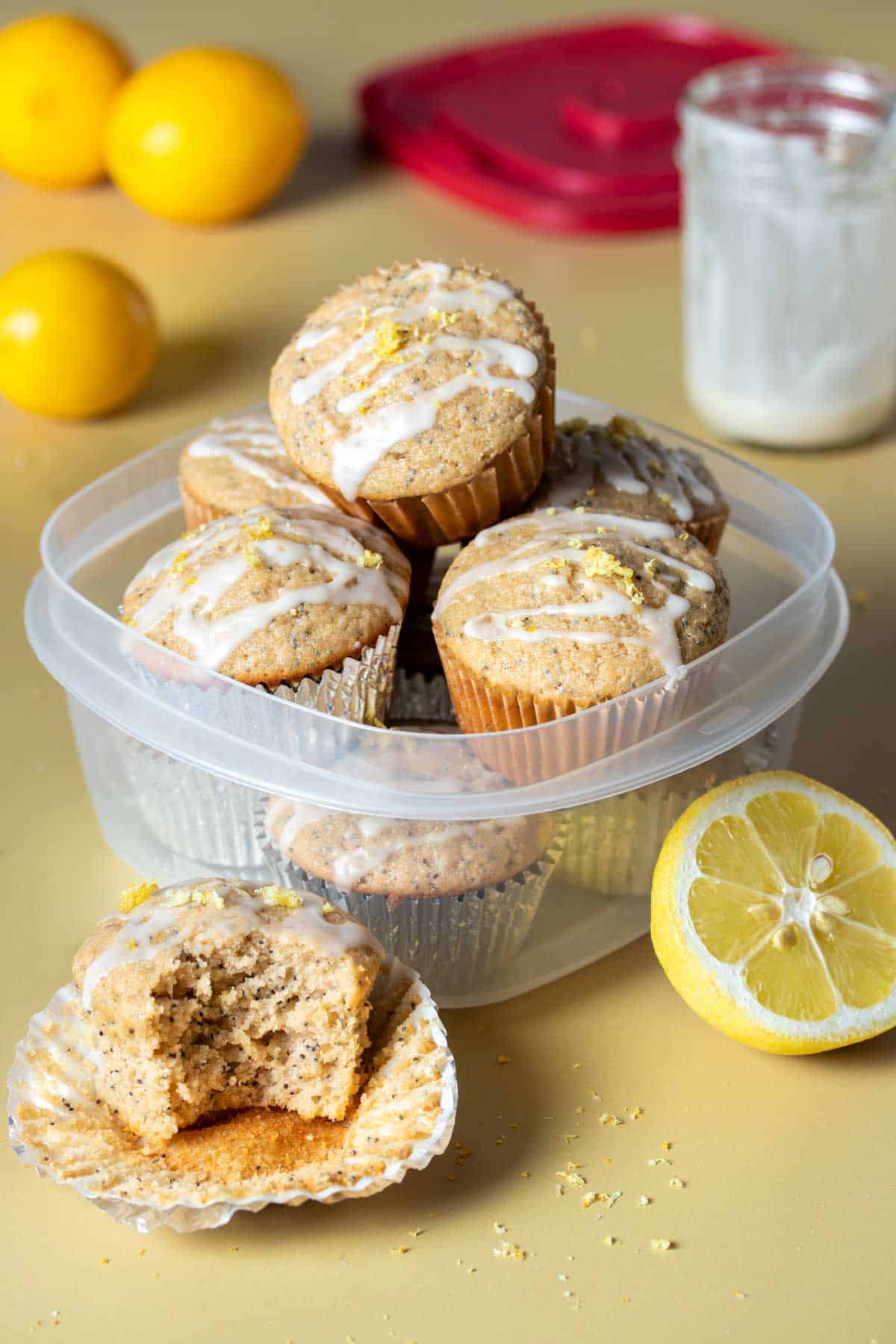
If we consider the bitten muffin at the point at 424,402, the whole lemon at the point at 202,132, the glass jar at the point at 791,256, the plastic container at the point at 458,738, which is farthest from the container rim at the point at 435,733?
the whole lemon at the point at 202,132

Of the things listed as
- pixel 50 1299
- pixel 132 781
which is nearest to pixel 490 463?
pixel 132 781

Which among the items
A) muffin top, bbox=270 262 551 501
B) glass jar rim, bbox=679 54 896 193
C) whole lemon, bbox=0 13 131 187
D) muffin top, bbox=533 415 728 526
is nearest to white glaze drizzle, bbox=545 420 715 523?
muffin top, bbox=533 415 728 526

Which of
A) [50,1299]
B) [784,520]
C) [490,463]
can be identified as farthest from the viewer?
[784,520]

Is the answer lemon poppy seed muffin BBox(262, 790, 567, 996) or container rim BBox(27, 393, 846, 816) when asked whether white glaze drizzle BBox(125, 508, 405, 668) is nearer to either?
container rim BBox(27, 393, 846, 816)

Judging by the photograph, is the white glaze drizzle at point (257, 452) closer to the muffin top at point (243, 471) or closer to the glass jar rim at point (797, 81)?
the muffin top at point (243, 471)

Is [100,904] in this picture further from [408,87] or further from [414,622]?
[408,87]

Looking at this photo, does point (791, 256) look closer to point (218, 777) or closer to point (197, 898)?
point (218, 777)

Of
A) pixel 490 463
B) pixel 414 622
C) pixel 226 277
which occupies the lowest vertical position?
pixel 226 277

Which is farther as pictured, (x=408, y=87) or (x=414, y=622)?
(x=408, y=87)
